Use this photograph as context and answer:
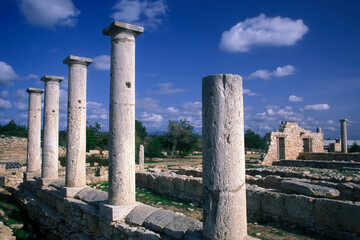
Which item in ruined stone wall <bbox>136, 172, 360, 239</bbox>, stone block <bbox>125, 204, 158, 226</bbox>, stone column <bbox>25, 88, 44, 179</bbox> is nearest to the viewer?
stone block <bbox>125, 204, 158, 226</bbox>

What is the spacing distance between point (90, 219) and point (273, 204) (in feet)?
13.8

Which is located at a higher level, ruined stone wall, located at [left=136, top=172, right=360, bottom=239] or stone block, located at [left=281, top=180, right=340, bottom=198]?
stone block, located at [left=281, top=180, right=340, bottom=198]

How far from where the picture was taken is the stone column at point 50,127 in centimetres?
923

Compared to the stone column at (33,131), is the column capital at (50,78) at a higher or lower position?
higher

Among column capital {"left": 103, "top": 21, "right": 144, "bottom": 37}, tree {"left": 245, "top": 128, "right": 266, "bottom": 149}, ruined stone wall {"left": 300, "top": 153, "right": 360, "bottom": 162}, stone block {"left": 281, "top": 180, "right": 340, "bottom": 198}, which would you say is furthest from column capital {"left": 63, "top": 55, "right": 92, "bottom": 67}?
tree {"left": 245, "top": 128, "right": 266, "bottom": 149}

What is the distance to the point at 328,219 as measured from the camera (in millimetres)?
5270

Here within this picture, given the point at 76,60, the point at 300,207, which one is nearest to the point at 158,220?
the point at 300,207

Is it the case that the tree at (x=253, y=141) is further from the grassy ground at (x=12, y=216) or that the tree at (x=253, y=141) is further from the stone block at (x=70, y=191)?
the stone block at (x=70, y=191)

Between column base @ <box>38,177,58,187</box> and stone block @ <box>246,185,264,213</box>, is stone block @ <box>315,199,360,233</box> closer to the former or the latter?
stone block @ <box>246,185,264,213</box>

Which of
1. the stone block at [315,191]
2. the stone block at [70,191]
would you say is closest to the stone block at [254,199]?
the stone block at [315,191]

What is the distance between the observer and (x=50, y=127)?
9.33m

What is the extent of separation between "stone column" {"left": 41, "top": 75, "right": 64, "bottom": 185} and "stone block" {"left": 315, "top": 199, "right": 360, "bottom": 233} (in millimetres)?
8229

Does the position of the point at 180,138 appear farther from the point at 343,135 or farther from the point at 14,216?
the point at 14,216

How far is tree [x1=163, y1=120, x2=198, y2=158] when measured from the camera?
115 ft
